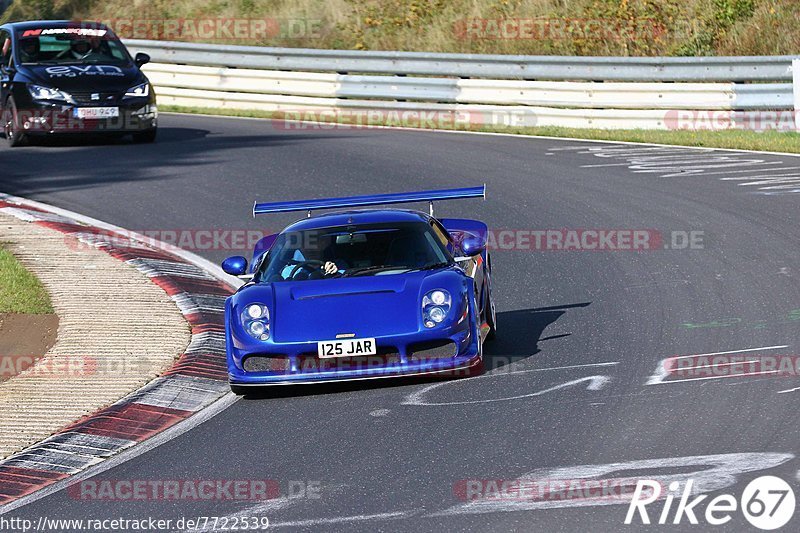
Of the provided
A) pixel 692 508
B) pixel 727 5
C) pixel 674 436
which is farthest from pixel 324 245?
pixel 727 5

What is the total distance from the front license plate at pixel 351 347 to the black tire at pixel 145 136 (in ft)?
40.4

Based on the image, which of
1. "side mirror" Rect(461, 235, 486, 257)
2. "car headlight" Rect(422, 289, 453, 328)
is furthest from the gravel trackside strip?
"side mirror" Rect(461, 235, 486, 257)

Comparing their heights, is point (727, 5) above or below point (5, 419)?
above

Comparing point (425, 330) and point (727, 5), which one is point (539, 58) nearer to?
point (727, 5)

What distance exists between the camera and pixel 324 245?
965cm

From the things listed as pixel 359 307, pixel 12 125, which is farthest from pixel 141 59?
pixel 359 307

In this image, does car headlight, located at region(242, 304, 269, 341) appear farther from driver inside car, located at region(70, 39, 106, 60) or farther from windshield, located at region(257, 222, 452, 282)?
driver inside car, located at region(70, 39, 106, 60)

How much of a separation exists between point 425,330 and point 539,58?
548 inches

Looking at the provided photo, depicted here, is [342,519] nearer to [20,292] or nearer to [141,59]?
[20,292]

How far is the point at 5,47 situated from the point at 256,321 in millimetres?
13506

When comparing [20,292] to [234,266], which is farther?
[20,292]

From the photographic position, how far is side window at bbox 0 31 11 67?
20.4m

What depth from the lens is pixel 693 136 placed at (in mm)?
19672

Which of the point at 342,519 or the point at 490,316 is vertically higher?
the point at 490,316
